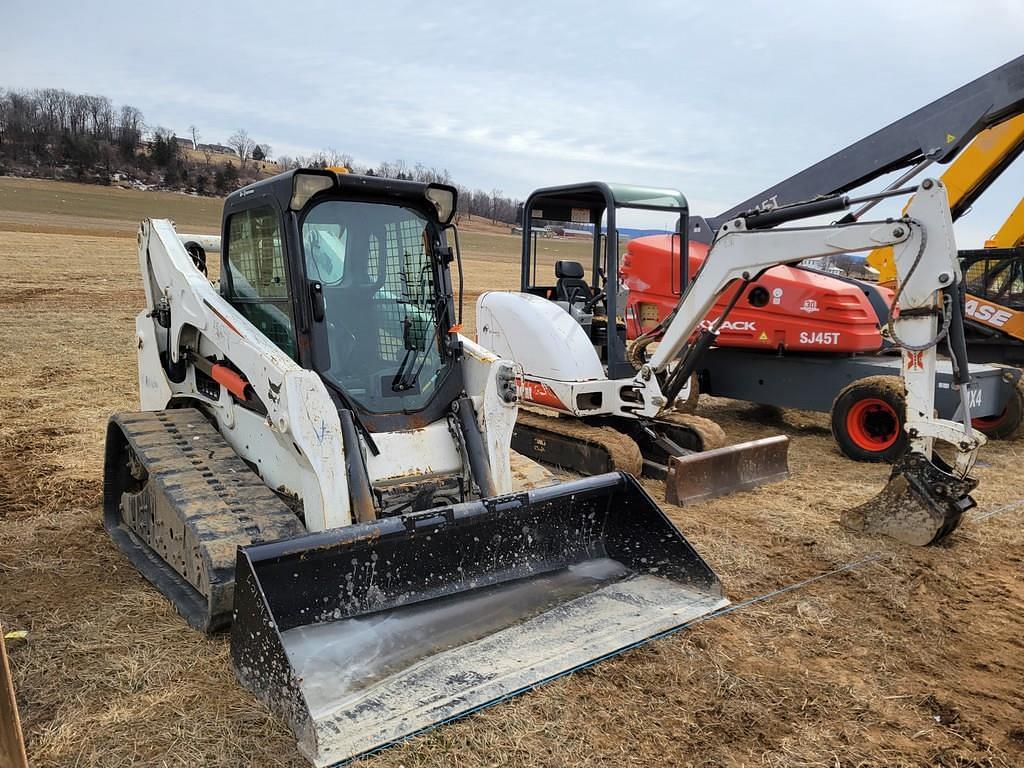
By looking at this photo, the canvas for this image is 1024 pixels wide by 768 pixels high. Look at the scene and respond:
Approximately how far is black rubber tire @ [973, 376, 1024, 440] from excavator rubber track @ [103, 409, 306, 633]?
774 cm

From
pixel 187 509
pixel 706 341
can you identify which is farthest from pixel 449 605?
pixel 706 341

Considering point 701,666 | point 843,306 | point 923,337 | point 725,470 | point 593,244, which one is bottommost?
point 701,666

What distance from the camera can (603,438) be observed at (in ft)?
21.6

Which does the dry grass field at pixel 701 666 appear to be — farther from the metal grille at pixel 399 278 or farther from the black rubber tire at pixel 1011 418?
the black rubber tire at pixel 1011 418

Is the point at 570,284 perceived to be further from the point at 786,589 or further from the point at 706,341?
the point at 786,589

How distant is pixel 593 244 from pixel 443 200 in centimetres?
326

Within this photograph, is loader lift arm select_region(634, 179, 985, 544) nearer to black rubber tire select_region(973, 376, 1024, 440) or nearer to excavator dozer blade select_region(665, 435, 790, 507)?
excavator dozer blade select_region(665, 435, 790, 507)

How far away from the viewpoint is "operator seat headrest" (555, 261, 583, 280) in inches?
296

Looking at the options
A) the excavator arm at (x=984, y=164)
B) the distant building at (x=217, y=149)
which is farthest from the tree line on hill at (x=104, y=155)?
the excavator arm at (x=984, y=164)

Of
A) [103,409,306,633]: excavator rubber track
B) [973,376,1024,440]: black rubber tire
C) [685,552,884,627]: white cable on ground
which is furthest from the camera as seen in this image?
[973,376,1024,440]: black rubber tire

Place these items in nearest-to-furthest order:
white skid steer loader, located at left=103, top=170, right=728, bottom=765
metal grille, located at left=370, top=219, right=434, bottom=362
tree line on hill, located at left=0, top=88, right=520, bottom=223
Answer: white skid steer loader, located at left=103, top=170, right=728, bottom=765 < metal grille, located at left=370, top=219, right=434, bottom=362 < tree line on hill, located at left=0, top=88, right=520, bottom=223

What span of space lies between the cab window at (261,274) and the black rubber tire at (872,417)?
5.52 metres

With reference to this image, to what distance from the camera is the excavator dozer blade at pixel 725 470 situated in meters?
6.02

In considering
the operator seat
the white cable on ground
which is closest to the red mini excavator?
the operator seat
